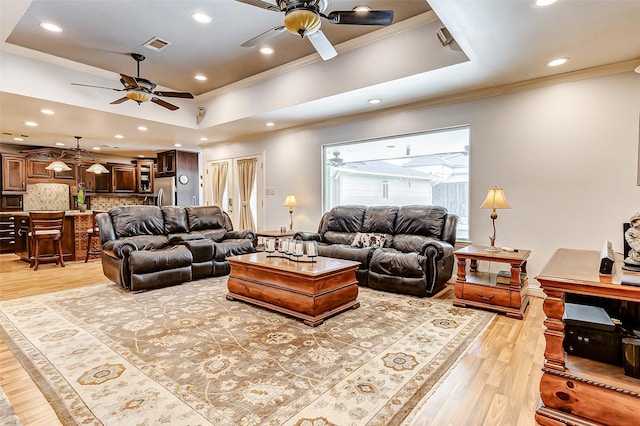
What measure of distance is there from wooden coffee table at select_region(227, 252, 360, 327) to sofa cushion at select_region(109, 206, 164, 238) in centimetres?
208

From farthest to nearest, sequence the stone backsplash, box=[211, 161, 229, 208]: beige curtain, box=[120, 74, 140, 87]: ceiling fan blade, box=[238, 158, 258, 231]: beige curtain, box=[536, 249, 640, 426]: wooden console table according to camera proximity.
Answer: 1. the stone backsplash
2. box=[211, 161, 229, 208]: beige curtain
3. box=[238, 158, 258, 231]: beige curtain
4. box=[120, 74, 140, 87]: ceiling fan blade
5. box=[536, 249, 640, 426]: wooden console table

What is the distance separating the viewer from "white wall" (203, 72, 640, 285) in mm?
3475

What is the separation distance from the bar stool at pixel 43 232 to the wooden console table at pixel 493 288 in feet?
21.6

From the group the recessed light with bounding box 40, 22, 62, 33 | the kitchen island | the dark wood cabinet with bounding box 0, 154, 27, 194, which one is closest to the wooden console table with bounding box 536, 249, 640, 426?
the recessed light with bounding box 40, 22, 62, 33

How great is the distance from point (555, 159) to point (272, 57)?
400cm

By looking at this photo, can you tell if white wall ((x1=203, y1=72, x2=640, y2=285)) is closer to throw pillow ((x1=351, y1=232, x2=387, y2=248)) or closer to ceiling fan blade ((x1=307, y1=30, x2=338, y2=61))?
throw pillow ((x1=351, y1=232, x2=387, y2=248))

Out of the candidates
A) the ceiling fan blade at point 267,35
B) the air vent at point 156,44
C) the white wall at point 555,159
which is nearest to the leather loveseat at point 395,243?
the white wall at point 555,159

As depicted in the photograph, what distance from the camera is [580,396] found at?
1.57 meters

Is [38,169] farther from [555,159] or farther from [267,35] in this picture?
[555,159]

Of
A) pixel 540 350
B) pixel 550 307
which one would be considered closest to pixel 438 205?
pixel 540 350

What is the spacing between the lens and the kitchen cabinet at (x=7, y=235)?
7285 mm

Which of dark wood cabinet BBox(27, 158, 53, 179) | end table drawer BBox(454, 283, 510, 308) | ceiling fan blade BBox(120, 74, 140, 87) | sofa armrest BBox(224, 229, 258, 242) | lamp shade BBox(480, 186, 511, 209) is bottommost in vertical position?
end table drawer BBox(454, 283, 510, 308)

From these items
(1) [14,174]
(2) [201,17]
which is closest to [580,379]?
(2) [201,17]

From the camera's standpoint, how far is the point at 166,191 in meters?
8.99
